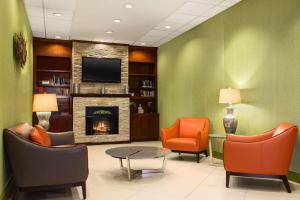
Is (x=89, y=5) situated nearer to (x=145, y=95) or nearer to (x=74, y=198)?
(x=74, y=198)

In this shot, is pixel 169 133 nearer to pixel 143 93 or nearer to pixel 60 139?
pixel 60 139

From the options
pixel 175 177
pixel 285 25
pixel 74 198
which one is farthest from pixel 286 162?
pixel 74 198

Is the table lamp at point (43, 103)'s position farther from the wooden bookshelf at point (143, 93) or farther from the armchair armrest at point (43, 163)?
the wooden bookshelf at point (143, 93)

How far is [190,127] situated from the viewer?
21.0ft

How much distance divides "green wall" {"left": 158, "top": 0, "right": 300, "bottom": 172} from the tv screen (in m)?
2.16

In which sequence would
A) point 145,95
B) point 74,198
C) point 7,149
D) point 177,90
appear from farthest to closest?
point 145,95 < point 177,90 < point 74,198 < point 7,149

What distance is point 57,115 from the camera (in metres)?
8.15

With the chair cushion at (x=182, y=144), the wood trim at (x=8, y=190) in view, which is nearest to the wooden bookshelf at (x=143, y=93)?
the chair cushion at (x=182, y=144)

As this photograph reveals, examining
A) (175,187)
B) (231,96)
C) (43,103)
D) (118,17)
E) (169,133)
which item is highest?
(118,17)

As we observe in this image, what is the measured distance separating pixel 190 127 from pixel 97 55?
13.1 ft

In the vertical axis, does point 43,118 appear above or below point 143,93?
below

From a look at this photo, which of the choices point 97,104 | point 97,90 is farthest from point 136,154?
point 97,90

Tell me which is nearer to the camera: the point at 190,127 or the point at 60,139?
the point at 60,139

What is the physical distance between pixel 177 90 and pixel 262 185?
A: 4309 millimetres
